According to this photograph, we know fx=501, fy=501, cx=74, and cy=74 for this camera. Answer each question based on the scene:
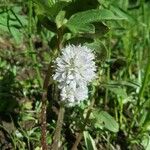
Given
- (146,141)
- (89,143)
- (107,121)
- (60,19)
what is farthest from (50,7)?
(146,141)

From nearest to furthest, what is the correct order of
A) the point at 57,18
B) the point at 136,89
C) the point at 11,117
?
the point at 57,18 < the point at 11,117 < the point at 136,89

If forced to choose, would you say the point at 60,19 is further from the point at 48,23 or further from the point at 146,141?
the point at 146,141

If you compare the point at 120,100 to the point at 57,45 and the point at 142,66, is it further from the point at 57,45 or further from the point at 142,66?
the point at 57,45

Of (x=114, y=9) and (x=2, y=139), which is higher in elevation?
(x=114, y=9)

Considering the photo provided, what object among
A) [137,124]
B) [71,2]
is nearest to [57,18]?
[71,2]

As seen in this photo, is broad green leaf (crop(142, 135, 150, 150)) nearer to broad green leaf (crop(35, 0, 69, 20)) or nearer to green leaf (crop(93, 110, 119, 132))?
green leaf (crop(93, 110, 119, 132))

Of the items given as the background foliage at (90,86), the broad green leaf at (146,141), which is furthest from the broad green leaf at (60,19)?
the broad green leaf at (146,141)

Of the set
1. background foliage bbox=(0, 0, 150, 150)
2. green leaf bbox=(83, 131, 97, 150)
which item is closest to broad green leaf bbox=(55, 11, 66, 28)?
background foliage bbox=(0, 0, 150, 150)

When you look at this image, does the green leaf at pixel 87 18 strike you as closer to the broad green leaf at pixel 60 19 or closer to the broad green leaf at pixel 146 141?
the broad green leaf at pixel 60 19
